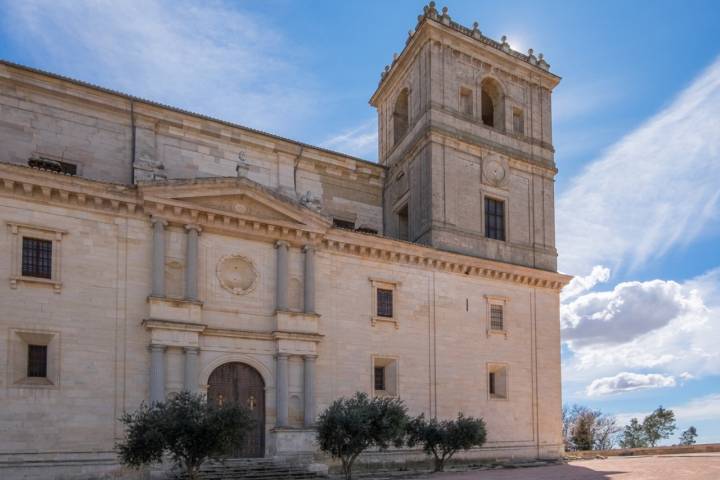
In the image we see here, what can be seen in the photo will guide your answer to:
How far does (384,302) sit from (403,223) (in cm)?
597

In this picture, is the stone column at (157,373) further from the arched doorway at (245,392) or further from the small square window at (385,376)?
the small square window at (385,376)

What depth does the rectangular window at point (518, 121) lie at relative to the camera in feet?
112

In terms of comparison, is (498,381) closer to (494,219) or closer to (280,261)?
(494,219)

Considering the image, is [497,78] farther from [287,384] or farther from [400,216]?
[287,384]

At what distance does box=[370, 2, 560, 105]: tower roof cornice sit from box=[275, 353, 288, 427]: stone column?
17.1 m

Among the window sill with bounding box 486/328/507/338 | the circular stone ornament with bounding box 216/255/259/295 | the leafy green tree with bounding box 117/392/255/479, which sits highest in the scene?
the circular stone ornament with bounding box 216/255/259/295

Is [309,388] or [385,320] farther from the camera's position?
[385,320]

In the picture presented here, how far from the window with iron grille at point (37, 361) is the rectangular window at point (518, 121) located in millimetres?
24245

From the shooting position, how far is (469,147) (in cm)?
3142

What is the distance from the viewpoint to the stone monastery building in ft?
67.9

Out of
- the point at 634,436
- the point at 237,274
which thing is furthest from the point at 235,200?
the point at 634,436

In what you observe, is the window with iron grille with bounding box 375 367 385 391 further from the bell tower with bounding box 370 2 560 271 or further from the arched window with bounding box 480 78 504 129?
the arched window with bounding box 480 78 504 129

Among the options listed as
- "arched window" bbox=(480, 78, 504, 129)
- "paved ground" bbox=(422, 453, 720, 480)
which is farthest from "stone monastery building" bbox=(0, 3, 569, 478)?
"paved ground" bbox=(422, 453, 720, 480)

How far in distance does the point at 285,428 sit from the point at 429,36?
19.3 metres
